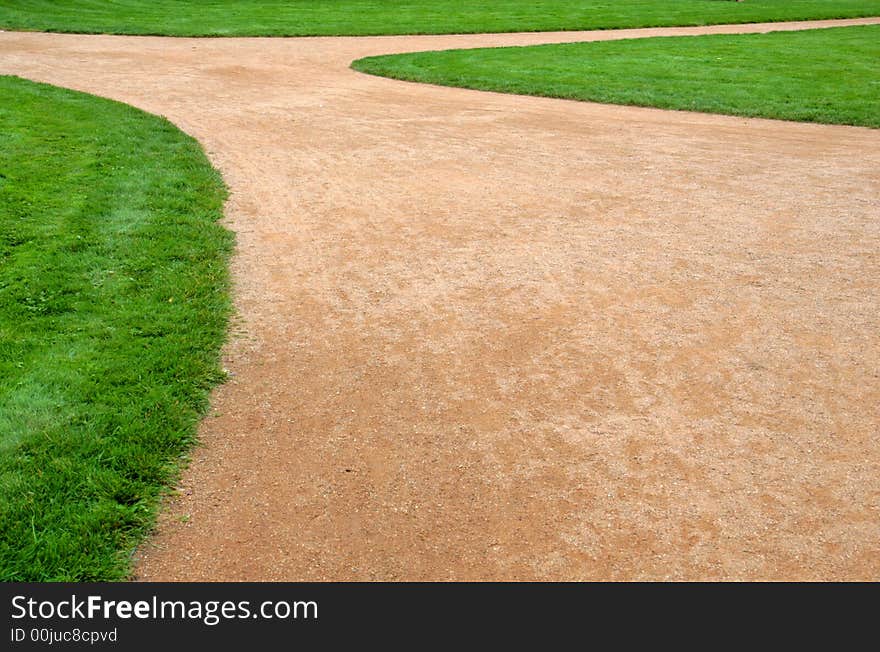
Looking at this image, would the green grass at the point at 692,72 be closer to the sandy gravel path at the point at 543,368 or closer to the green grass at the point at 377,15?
the sandy gravel path at the point at 543,368

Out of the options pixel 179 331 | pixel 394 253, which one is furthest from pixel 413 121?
pixel 179 331

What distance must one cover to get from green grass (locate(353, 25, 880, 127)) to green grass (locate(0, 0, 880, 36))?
16.2 feet

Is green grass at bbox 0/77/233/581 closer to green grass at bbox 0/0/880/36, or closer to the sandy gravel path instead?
the sandy gravel path

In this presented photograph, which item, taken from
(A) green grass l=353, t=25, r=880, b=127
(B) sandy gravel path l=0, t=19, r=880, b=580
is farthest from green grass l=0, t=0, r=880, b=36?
(B) sandy gravel path l=0, t=19, r=880, b=580

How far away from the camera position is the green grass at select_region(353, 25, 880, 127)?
566 inches

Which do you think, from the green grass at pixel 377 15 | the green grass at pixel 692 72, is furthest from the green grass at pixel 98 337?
the green grass at pixel 377 15

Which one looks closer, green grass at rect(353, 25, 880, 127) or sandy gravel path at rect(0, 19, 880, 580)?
sandy gravel path at rect(0, 19, 880, 580)

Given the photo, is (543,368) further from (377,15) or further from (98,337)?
(377,15)

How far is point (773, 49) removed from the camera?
20219mm

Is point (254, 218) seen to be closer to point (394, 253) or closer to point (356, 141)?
point (394, 253)

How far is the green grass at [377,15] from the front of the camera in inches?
934

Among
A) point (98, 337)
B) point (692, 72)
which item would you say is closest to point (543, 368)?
point (98, 337)

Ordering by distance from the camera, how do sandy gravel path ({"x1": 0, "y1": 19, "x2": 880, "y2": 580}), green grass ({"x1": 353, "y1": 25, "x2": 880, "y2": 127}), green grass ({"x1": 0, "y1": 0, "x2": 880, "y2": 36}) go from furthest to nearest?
green grass ({"x1": 0, "y1": 0, "x2": 880, "y2": 36}), green grass ({"x1": 353, "y1": 25, "x2": 880, "y2": 127}), sandy gravel path ({"x1": 0, "y1": 19, "x2": 880, "y2": 580})

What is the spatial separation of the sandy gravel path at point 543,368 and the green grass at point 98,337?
10.4 inches
